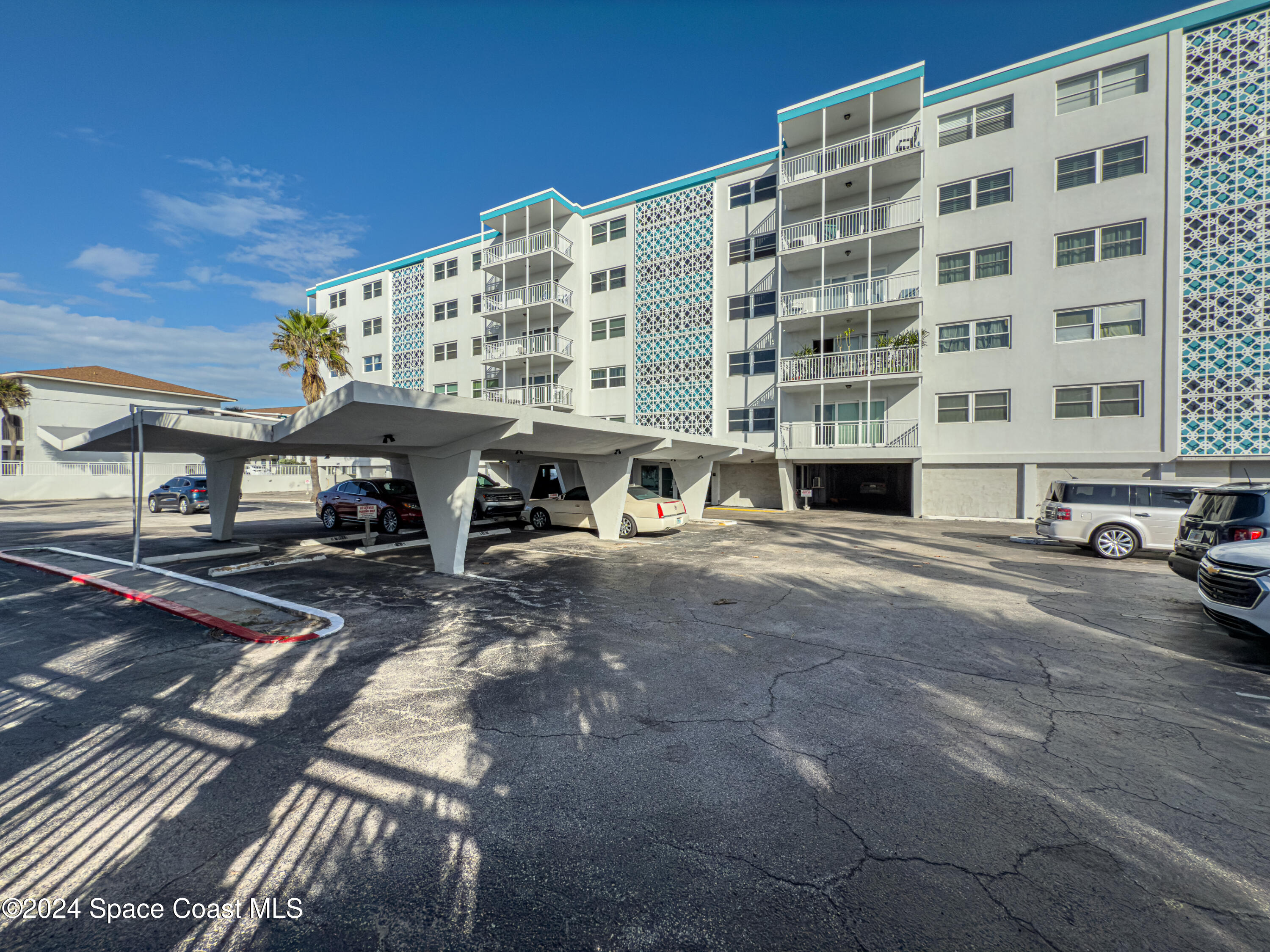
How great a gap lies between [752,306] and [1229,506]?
2008cm

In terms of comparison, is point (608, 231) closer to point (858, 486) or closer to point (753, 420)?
point (753, 420)

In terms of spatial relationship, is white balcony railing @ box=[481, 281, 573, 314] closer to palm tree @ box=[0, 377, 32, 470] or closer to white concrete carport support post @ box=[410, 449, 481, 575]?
white concrete carport support post @ box=[410, 449, 481, 575]

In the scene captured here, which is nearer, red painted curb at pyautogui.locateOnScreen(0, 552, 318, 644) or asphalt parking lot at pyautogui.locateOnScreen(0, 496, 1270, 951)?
asphalt parking lot at pyautogui.locateOnScreen(0, 496, 1270, 951)

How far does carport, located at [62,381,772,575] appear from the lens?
7.63 metres

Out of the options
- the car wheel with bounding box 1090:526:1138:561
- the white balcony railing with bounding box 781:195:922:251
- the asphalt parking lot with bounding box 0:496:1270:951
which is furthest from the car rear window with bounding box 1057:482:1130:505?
the white balcony railing with bounding box 781:195:922:251

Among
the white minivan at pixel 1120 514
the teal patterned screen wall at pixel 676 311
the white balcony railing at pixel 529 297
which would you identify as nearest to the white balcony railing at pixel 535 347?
the white balcony railing at pixel 529 297

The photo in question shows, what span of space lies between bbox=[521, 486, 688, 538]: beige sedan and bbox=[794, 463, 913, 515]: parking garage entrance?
10.9 meters

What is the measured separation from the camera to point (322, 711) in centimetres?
450

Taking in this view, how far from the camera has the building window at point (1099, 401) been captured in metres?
18.6

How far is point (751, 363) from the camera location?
25.3 metres

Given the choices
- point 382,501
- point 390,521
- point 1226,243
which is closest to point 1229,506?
point 1226,243

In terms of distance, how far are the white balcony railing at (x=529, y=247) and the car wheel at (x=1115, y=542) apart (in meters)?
26.1

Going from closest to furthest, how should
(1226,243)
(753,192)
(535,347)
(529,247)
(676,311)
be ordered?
(1226,243), (753,192), (676,311), (529,247), (535,347)

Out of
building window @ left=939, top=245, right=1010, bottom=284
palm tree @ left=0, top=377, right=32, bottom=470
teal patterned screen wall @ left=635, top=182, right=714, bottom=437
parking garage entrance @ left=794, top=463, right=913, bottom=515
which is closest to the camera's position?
building window @ left=939, top=245, right=1010, bottom=284
